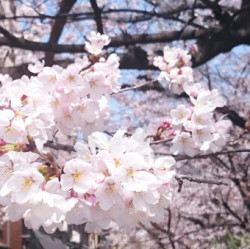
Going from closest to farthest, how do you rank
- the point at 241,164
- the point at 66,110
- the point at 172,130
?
1. the point at 66,110
2. the point at 172,130
3. the point at 241,164

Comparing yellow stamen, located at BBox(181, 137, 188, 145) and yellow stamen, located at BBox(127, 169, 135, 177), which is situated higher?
yellow stamen, located at BBox(181, 137, 188, 145)

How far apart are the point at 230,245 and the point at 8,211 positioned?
21.6 ft

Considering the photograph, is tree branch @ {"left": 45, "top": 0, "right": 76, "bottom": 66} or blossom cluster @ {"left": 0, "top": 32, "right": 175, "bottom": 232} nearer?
blossom cluster @ {"left": 0, "top": 32, "right": 175, "bottom": 232}

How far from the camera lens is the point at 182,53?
3006 mm

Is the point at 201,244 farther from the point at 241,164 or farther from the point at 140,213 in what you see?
the point at 140,213

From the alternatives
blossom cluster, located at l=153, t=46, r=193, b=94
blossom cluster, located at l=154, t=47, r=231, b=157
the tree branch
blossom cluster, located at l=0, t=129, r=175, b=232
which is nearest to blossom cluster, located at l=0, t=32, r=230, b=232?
blossom cluster, located at l=0, t=129, r=175, b=232

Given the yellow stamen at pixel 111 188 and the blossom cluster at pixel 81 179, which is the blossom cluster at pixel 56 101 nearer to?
the blossom cluster at pixel 81 179

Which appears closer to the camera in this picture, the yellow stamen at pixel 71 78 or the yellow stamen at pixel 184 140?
the yellow stamen at pixel 71 78

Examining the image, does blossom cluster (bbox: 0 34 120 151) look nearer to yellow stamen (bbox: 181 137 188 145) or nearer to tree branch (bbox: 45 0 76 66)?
yellow stamen (bbox: 181 137 188 145)

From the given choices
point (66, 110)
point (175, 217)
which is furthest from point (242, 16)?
point (175, 217)

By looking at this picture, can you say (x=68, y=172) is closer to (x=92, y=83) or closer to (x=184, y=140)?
(x=92, y=83)

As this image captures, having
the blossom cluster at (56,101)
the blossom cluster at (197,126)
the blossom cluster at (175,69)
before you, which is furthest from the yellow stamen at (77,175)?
the blossom cluster at (175,69)

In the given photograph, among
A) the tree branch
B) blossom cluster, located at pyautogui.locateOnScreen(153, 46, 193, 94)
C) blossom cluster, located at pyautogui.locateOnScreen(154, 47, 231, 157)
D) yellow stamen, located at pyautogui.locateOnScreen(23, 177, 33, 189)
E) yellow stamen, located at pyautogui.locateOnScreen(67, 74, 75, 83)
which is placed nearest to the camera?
yellow stamen, located at pyautogui.locateOnScreen(23, 177, 33, 189)

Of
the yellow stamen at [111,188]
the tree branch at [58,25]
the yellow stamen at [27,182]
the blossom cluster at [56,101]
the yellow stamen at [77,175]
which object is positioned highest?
the tree branch at [58,25]
